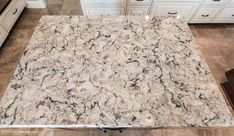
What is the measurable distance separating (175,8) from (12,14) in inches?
94.3

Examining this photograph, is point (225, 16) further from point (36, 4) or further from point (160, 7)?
point (36, 4)

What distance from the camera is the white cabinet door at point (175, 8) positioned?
211 cm

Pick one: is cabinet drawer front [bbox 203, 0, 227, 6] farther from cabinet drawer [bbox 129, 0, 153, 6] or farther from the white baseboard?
the white baseboard

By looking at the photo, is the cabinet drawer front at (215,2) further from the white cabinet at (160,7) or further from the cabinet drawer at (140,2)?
the cabinet drawer at (140,2)

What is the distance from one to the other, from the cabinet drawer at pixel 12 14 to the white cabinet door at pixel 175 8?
207 centimetres

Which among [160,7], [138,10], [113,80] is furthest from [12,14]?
[113,80]

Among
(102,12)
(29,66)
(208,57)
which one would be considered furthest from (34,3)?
(208,57)

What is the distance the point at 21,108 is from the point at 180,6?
7.17 feet

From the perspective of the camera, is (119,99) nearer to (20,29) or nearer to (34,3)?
(20,29)

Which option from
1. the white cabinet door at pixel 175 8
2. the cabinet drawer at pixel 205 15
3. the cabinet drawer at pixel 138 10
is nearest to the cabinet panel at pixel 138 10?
the cabinet drawer at pixel 138 10

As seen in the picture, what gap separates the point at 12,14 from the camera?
7.72 ft

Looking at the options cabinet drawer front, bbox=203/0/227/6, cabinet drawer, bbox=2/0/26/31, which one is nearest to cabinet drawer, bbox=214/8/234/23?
cabinet drawer front, bbox=203/0/227/6

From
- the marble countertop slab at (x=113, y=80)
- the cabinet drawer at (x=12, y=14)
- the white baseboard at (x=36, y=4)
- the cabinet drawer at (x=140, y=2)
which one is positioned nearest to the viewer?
the marble countertop slab at (x=113, y=80)

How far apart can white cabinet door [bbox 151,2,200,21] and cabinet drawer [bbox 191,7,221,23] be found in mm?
115
